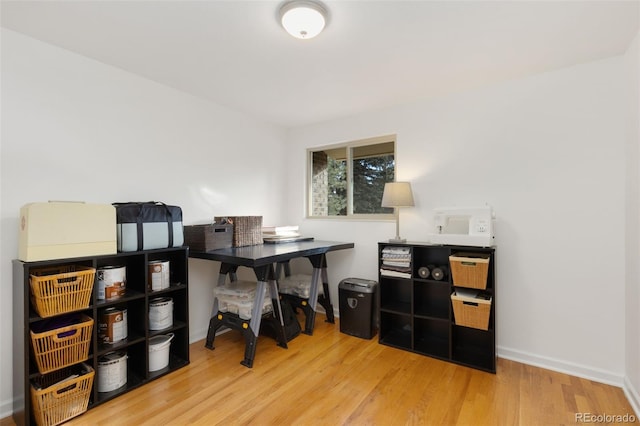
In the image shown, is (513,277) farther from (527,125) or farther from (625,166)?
(527,125)

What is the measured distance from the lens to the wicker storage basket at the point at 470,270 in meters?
2.21

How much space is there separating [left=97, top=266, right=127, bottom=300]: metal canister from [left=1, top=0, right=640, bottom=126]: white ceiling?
1449 millimetres

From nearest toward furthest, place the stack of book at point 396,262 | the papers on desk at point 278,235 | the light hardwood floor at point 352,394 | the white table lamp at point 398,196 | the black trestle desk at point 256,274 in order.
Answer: the light hardwood floor at point 352,394 → the black trestle desk at point 256,274 → the stack of book at point 396,262 → the white table lamp at point 398,196 → the papers on desk at point 278,235

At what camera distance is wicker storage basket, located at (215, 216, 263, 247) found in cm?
275

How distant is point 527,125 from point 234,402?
Answer: 2.88 m

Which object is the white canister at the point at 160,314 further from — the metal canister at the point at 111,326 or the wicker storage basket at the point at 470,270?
the wicker storage basket at the point at 470,270

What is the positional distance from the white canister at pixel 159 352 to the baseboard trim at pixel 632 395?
300 centimetres

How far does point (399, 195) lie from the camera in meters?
2.76

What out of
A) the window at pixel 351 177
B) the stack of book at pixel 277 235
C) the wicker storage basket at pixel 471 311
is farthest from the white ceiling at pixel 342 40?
the wicker storage basket at pixel 471 311

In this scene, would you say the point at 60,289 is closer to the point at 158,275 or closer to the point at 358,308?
the point at 158,275

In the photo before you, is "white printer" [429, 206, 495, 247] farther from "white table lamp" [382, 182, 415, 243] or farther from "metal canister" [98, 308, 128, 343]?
"metal canister" [98, 308, 128, 343]

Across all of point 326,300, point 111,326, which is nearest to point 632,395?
point 326,300

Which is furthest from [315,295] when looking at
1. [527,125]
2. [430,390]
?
[527,125]

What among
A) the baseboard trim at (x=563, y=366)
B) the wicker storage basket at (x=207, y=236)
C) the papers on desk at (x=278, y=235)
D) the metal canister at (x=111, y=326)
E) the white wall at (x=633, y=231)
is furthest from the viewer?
the papers on desk at (x=278, y=235)
